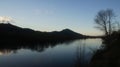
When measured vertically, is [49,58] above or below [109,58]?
below

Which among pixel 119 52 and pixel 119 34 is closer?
pixel 119 52

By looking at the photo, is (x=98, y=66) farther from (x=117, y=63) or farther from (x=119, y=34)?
(x=119, y=34)

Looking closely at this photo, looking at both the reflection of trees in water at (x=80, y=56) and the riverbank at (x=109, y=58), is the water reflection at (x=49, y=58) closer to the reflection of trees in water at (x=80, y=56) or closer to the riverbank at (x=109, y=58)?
the reflection of trees in water at (x=80, y=56)

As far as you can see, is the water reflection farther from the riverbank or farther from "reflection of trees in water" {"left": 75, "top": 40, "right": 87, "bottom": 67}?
the riverbank

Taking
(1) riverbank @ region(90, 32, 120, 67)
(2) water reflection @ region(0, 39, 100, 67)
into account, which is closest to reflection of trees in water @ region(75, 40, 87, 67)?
(2) water reflection @ region(0, 39, 100, 67)

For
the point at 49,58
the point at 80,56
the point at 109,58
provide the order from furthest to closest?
the point at 49,58 → the point at 109,58 → the point at 80,56

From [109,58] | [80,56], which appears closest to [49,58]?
[109,58]

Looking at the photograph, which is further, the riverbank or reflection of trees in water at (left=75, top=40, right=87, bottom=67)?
reflection of trees in water at (left=75, top=40, right=87, bottom=67)

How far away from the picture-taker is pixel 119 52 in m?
11.9

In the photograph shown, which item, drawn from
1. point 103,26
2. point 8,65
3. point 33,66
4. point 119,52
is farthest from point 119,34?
point 103,26

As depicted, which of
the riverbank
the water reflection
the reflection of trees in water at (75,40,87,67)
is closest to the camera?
the riverbank

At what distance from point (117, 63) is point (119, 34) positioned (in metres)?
7.52

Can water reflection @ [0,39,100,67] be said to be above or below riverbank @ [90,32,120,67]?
below

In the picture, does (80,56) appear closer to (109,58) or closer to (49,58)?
(109,58)
